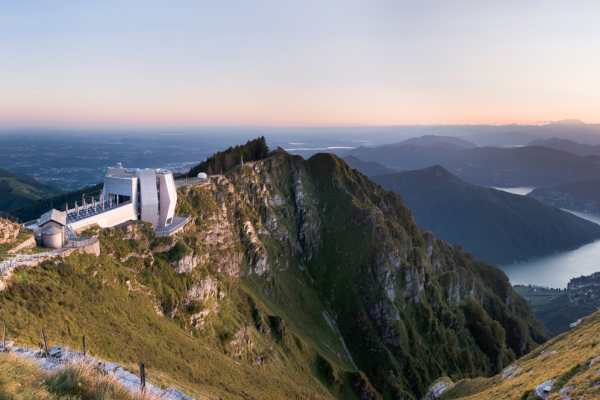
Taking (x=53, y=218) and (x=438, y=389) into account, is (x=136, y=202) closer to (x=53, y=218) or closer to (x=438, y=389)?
(x=53, y=218)

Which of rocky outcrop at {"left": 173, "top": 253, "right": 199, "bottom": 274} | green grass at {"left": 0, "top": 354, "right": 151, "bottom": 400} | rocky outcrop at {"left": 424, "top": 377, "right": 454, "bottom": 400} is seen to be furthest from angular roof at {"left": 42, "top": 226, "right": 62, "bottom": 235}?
rocky outcrop at {"left": 424, "top": 377, "right": 454, "bottom": 400}

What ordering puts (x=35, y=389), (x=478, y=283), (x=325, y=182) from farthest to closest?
(x=478, y=283), (x=325, y=182), (x=35, y=389)

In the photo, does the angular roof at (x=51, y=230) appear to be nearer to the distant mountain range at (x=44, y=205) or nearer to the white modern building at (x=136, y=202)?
the white modern building at (x=136, y=202)

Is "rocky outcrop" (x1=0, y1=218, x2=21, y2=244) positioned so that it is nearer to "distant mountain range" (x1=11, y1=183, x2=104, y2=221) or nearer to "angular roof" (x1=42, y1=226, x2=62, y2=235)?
"angular roof" (x1=42, y1=226, x2=62, y2=235)

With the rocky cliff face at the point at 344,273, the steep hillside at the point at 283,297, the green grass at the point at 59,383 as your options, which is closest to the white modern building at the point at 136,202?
the steep hillside at the point at 283,297

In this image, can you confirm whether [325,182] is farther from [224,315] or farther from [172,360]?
[172,360]

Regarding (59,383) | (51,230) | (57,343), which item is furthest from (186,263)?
(59,383)

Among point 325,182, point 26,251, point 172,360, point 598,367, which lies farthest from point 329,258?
point 598,367
